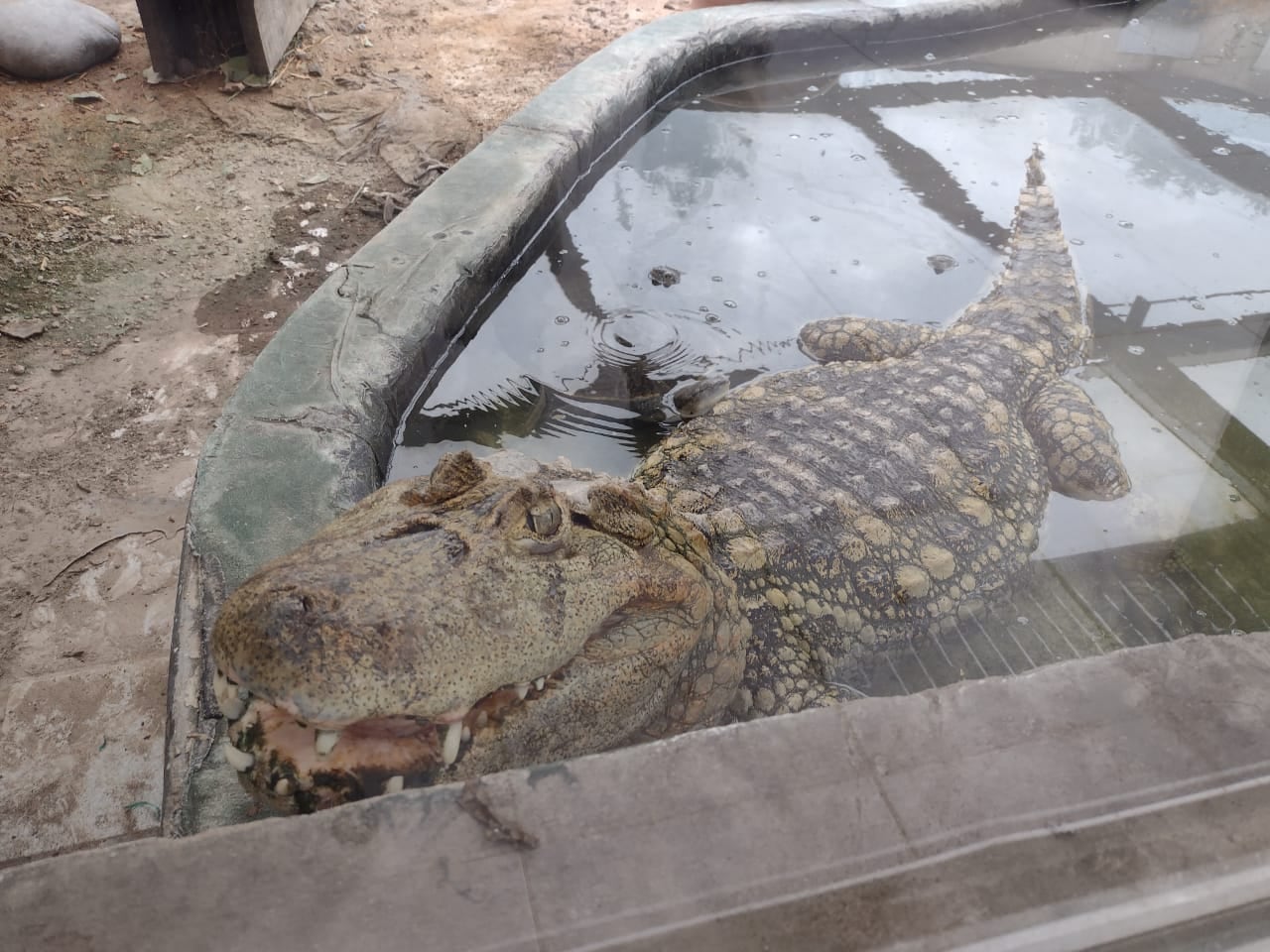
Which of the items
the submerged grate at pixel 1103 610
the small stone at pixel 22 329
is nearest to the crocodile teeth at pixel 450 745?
the submerged grate at pixel 1103 610

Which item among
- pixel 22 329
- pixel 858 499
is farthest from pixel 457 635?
pixel 22 329

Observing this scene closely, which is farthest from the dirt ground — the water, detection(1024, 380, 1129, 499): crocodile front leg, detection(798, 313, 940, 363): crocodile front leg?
detection(1024, 380, 1129, 499): crocodile front leg

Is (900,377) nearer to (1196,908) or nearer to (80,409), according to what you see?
(1196,908)

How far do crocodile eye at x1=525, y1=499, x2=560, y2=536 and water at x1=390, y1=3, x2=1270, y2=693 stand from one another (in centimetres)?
121

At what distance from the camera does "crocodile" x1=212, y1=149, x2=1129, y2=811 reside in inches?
54.1

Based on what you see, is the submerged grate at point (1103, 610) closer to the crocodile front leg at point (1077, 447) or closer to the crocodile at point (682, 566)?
the crocodile at point (682, 566)

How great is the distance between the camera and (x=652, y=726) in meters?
2.00

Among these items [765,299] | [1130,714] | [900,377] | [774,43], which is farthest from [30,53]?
[1130,714]

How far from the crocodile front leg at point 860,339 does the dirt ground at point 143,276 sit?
8.03ft

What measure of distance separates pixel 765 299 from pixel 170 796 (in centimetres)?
275

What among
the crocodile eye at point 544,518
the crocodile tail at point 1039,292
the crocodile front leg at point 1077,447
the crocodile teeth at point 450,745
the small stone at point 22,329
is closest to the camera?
the crocodile teeth at point 450,745

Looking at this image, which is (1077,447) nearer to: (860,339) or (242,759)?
(860,339)

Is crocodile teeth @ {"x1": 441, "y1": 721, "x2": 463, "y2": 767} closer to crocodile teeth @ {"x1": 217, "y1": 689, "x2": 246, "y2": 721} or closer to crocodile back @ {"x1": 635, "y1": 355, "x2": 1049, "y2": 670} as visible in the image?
crocodile teeth @ {"x1": 217, "y1": 689, "x2": 246, "y2": 721}

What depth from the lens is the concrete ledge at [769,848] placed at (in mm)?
1204
